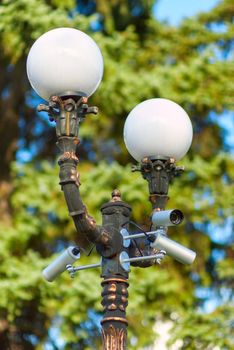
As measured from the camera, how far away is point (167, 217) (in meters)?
4.55

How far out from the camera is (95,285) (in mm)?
10211

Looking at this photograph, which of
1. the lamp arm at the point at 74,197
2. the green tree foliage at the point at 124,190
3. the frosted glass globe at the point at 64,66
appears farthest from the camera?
the green tree foliage at the point at 124,190

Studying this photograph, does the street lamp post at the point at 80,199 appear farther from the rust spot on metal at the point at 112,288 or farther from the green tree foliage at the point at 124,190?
the green tree foliage at the point at 124,190

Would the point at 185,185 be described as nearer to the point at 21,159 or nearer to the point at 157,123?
the point at 21,159

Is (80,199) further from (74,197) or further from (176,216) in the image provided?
(176,216)

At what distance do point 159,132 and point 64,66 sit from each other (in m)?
0.74

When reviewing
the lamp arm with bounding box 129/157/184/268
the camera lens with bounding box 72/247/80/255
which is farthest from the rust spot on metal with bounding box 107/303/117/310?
the lamp arm with bounding box 129/157/184/268

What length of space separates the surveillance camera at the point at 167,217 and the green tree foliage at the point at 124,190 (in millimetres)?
5571

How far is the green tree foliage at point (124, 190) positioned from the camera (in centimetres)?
1033

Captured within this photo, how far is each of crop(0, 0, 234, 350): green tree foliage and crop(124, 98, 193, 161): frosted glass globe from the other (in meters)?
5.39

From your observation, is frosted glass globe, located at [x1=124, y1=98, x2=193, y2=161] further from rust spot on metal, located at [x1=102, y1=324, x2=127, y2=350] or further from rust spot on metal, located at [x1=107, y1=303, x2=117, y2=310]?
rust spot on metal, located at [x1=102, y1=324, x2=127, y2=350]

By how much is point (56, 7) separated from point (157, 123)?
7.01 m

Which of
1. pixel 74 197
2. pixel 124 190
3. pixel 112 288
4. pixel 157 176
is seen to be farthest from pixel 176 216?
pixel 124 190

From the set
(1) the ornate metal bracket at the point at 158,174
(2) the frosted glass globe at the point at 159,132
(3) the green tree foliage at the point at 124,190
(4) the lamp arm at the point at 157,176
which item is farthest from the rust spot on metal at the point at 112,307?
(3) the green tree foliage at the point at 124,190
